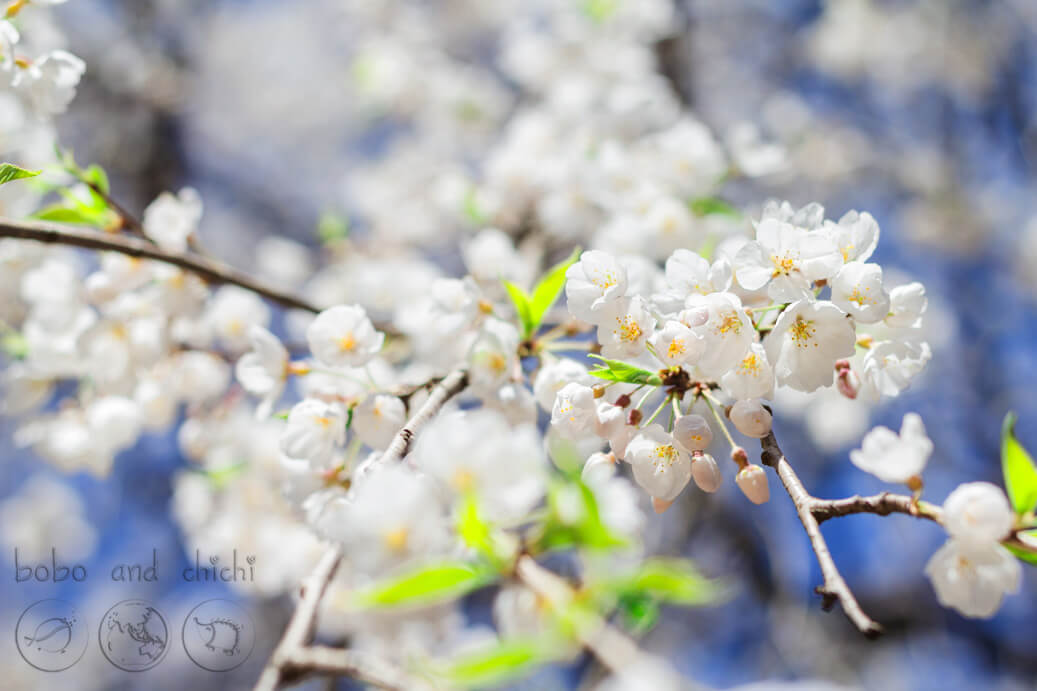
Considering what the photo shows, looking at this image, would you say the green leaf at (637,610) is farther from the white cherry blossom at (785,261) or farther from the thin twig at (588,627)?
the white cherry blossom at (785,261)

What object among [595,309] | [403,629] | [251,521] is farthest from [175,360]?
[595,309]

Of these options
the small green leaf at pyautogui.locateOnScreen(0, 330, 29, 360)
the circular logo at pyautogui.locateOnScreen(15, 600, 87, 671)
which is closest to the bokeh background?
the circular logo at pyautogui.locateOnScreen(15, 600, 87, 671)

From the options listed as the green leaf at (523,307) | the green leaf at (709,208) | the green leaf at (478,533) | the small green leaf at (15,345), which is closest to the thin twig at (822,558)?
→ the green leaf at (478,533)

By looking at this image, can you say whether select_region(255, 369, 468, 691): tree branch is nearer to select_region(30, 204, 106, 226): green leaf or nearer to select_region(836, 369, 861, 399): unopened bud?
select_region(836, 369, 861, 399): unopened bud

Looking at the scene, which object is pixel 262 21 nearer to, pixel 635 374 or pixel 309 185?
pixel 309 185

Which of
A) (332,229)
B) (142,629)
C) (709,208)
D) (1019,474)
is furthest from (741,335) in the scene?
(332,229)

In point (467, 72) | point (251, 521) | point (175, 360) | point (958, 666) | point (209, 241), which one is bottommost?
point (958, 666)
